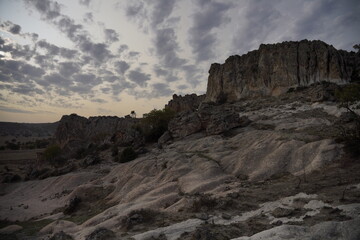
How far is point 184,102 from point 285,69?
4828 cm

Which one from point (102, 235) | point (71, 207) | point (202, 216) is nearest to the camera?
point (102, 235)

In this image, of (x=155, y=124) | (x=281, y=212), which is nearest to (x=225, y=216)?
(x=281, y=212)

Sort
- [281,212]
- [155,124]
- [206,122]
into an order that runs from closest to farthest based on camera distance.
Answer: [281,212] → [206,122] → [155,124]

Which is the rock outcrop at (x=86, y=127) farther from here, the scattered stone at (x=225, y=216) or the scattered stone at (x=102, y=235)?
the scattered stone at (x=225, y=216)

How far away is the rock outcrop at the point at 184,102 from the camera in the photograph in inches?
4222

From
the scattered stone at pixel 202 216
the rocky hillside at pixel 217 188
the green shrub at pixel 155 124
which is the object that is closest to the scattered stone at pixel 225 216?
the rocky hillside at pixel 217 188

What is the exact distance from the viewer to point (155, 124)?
4947 centimetres

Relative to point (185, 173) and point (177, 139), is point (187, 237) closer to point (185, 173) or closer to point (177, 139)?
point (185, 173)

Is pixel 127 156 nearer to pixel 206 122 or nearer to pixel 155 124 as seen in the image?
pixel 155 124

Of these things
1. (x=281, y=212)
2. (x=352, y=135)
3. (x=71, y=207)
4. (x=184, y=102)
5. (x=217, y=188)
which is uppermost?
(x=184, y=102)

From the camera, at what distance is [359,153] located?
655 inches

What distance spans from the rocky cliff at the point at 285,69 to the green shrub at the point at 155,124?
1461 inches

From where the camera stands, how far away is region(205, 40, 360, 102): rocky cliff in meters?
66.4

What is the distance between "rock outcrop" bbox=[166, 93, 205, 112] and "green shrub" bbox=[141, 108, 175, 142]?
53532mm
